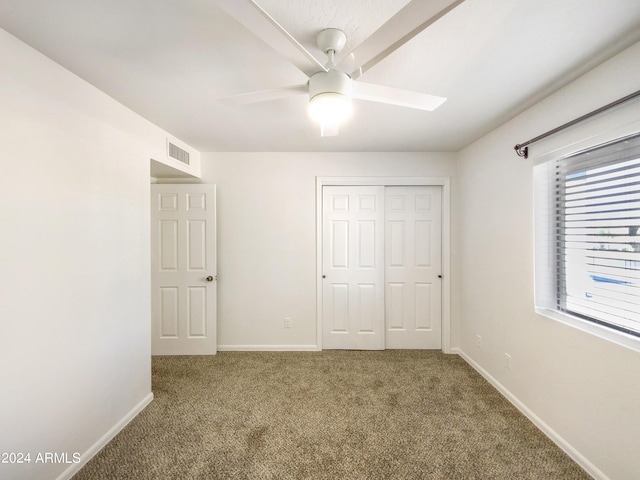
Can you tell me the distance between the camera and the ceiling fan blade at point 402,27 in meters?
0.78

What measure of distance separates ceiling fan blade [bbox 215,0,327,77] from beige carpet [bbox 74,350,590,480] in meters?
2.12

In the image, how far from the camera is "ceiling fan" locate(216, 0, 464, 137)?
822mm

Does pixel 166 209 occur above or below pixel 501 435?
above

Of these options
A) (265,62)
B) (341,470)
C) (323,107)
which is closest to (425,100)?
(323,107)

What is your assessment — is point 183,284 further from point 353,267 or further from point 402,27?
point 402,27

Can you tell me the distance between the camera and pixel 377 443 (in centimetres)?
172

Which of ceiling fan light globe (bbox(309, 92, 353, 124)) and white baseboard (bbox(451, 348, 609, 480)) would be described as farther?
white baseboard (bbox(451, 348, 609, 480))

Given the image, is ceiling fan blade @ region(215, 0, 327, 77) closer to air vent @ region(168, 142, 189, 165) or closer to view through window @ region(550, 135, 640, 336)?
view through window @ region(550, 135, 640, 336)

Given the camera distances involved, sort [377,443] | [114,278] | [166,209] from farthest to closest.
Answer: [166,209], [114,278], [377,443]

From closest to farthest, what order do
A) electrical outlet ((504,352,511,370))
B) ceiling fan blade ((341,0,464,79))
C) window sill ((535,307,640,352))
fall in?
ceiling fan blade ((341,0,464,79))
window sill ((535,307,640,352))
electrical outlet ((504,352,511,370))

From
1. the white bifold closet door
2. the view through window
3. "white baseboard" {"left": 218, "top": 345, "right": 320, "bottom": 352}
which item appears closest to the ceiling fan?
the view through window

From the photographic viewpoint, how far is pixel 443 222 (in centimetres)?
313

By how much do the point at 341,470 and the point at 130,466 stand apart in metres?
1.26

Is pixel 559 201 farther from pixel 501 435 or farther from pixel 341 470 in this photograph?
pixel 341 470
